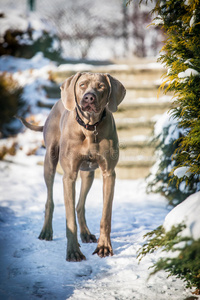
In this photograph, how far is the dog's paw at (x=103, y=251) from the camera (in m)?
2.98

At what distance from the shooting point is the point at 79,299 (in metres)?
2.28

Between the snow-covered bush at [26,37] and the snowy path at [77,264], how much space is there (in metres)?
3.66

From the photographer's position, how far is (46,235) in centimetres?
337

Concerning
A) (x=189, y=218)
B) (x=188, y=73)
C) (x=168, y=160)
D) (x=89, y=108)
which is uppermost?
(x=188, y=73)

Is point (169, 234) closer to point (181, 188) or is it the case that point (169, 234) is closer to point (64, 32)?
point (181, 188)

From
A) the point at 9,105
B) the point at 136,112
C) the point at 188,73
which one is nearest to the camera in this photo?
the point at 188,73

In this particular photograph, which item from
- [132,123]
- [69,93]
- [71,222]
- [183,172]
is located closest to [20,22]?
[132,123]

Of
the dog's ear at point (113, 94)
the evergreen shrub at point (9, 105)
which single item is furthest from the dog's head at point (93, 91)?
the evergreen shrub at point (9, 105)

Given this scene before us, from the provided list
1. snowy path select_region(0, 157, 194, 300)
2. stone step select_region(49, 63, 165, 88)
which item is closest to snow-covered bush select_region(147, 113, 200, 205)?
snowy path select_region(0, 157, 194, 300)

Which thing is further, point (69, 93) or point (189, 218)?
point (69, 93)

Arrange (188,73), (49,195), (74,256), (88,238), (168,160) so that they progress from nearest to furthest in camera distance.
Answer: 1. (188,73)
2. (74,256)
3. (88,238)
4. (49,195)
5. (168,160)

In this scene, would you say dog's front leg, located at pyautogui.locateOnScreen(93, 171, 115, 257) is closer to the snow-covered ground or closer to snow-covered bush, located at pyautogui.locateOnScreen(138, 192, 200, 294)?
the snow-covered ground

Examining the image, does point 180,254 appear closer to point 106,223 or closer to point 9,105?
point 106,223

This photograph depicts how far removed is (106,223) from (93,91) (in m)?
1.15
